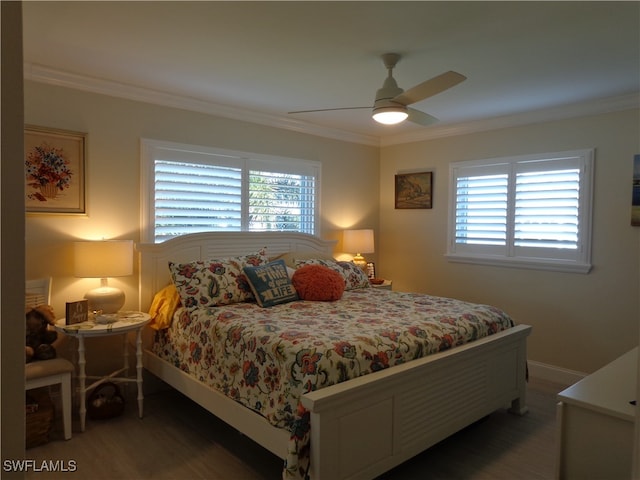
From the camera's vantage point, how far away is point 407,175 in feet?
16.9

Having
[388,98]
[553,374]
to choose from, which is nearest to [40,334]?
[388,98]

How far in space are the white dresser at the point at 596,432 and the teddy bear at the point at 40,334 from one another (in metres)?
3.02

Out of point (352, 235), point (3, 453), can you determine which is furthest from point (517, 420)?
point (3, 453)

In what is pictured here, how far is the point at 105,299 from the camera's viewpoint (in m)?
3.18

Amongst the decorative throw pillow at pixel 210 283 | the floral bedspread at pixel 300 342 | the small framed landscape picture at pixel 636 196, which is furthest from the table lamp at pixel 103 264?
the small framed landscape picture at pixel 636 196

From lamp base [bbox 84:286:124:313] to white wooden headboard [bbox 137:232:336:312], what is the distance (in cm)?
24

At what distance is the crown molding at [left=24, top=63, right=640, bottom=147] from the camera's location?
316 cm

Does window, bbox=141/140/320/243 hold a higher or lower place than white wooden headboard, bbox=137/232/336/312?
higher

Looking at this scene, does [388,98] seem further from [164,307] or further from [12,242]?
[12,242]

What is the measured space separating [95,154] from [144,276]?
1022 millimetres

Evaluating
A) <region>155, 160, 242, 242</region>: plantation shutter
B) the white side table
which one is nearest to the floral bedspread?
the white side table

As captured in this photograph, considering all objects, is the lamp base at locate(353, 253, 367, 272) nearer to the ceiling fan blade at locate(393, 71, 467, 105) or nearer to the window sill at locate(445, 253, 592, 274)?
the window sill at locate(445, 253, 592, 274)

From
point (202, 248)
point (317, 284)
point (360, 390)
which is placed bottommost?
point (360, 390)

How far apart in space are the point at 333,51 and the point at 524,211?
258 cm
